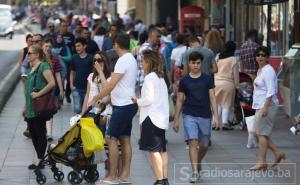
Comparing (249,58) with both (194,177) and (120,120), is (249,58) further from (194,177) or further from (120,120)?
(120,120)

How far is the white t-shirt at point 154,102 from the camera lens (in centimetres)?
1103

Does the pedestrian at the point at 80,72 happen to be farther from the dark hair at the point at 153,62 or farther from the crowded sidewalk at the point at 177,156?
the dark hair at the point at 153,62

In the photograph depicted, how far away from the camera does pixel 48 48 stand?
54.8 feet

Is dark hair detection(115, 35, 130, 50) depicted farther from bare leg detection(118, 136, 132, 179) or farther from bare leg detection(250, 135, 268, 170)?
bare leg detection(250, 135, 268, 170)

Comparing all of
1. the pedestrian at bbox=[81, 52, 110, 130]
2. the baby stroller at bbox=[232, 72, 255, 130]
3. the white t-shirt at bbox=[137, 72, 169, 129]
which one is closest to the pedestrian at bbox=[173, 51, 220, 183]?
the white t-shirt at bbox=[137, 72, 169, 129]

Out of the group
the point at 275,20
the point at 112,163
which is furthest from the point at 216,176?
the point at 275,20

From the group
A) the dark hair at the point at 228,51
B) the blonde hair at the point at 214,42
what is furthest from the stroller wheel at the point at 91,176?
the blonde hair at the point at 214,42

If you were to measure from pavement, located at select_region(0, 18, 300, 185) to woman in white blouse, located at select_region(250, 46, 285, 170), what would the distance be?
0.70 ft

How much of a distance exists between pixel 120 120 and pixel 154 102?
0.63 meters

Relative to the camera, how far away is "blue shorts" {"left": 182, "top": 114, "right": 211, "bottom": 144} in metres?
11.7

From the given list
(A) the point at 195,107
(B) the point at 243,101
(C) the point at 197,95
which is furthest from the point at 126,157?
(B) the point at 243,101

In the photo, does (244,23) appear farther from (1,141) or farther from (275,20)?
(1,141)

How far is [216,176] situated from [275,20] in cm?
1094

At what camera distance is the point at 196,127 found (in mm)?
11742
